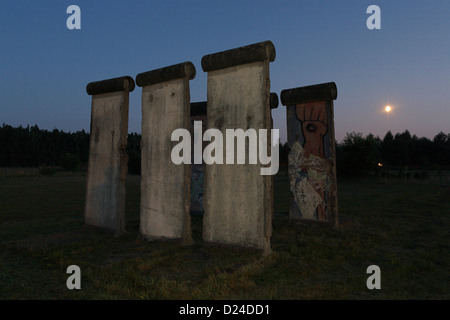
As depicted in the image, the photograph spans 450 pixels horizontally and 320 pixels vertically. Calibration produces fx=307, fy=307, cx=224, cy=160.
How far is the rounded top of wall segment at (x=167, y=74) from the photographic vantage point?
6805 mm

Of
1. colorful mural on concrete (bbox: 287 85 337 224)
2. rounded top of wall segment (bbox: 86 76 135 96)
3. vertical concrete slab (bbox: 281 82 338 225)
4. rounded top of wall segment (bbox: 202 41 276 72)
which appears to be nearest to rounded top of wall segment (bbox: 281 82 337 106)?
vertical concrete slab (bbox: 281 82 338 225)

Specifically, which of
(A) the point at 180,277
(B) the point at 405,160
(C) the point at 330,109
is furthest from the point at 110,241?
→ (B) the point at 405,160

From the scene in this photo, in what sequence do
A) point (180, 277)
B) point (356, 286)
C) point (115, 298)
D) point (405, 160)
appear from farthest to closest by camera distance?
point (405, 160) < point (180, 277) < point (356, 286) < point (115, 298)

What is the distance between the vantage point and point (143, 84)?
7590mm

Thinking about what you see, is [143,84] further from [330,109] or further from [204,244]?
[330,109]

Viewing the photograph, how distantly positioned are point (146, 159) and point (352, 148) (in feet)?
87.1

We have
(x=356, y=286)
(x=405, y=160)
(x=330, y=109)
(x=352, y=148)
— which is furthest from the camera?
(x=405, y=160)

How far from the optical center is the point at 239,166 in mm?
6094

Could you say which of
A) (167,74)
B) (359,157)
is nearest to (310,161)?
(167,74)

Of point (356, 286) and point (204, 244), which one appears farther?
point (204, 244)

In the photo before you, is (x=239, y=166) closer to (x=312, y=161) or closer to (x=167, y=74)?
(x=167, y=74)

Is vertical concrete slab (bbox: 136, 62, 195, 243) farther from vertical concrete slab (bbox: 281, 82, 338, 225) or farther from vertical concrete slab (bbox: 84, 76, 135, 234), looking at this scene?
vertical concrete slab (bbox: 281, 82, 338, 225)

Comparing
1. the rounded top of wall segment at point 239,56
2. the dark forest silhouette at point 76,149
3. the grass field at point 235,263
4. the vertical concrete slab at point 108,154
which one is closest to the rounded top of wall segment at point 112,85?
the vertical concrete slab at point 108,154

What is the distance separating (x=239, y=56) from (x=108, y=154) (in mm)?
4303
